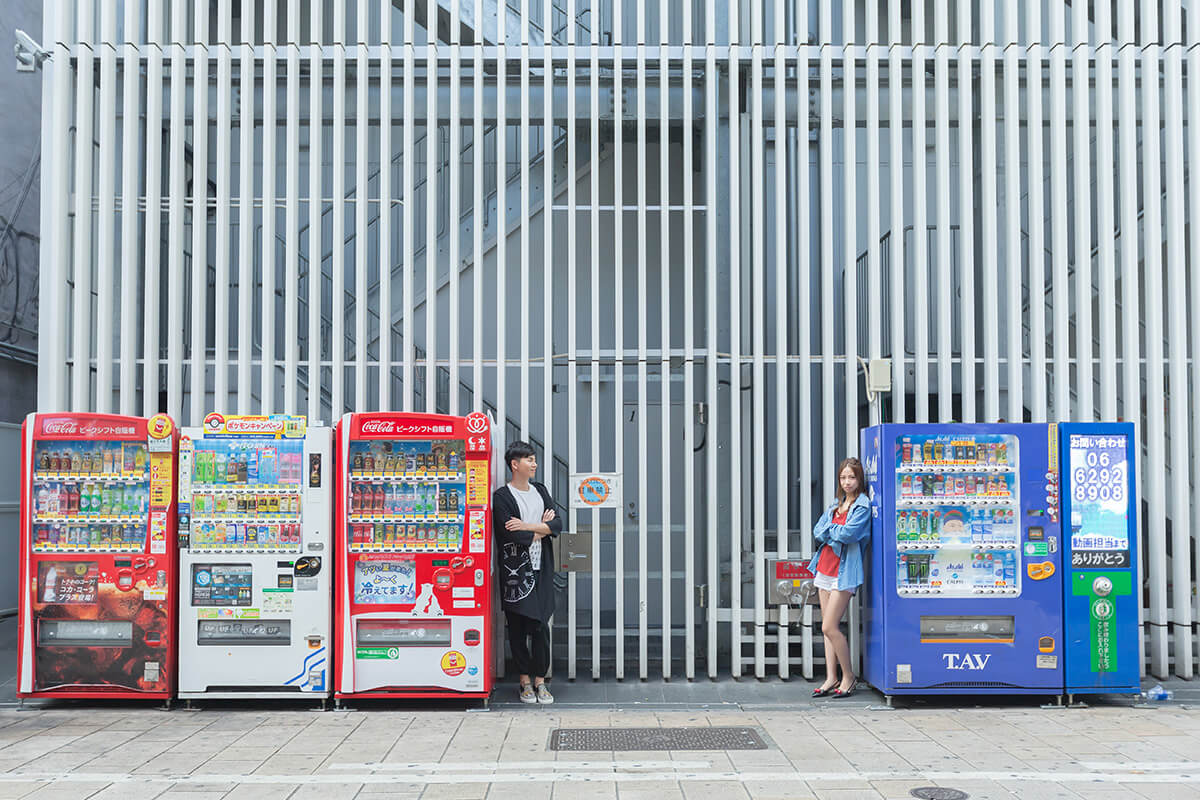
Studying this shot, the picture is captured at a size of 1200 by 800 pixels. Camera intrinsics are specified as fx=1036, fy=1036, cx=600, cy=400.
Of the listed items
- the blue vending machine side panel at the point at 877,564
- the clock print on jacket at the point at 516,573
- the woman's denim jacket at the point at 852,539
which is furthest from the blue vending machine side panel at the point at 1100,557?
the clock print on jacket at the point at 516,573

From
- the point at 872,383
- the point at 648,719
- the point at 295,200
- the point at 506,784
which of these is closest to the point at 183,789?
the point at 506,784

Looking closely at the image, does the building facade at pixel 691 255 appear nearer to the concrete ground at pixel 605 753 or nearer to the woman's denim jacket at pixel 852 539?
the woman's denim jacket at pixel 852 539

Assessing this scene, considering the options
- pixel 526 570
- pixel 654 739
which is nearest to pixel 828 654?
pixel 654 739

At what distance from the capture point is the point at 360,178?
8617 mm

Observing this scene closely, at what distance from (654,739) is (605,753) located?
1.59 ft

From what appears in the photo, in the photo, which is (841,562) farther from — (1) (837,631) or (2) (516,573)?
(2) (516,573)

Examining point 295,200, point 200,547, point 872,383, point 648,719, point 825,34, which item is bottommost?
point 648,719

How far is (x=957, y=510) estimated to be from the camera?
7730mm

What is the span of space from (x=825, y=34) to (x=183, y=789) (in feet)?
24.0

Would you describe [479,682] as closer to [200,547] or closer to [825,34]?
[200,547]

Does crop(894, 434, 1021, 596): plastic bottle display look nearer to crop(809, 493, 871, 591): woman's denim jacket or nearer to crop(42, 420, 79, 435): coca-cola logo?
crop(809, 493, 871, 591): woman's denim jacket

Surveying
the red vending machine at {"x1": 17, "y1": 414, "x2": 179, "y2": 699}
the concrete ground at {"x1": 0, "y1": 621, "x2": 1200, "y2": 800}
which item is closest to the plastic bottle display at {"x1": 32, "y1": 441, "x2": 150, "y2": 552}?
the red vending machine at {"x1": 17, "y1": 414, "x2": 179, "y2": 699}

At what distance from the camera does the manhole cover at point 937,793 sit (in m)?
5.42

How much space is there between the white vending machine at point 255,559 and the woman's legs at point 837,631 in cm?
374
